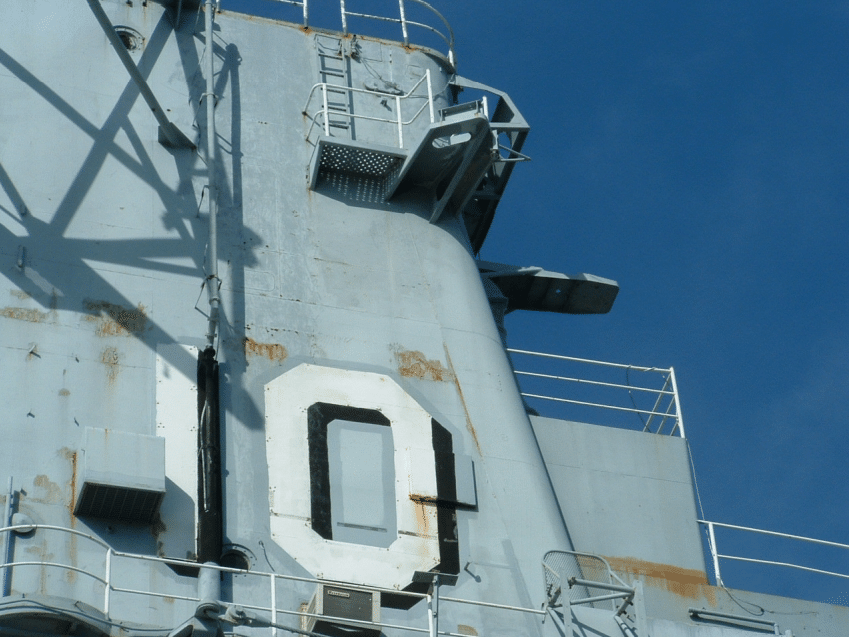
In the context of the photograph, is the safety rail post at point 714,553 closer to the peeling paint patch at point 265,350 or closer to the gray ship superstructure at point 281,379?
the gray ship superstructure at point 281,379

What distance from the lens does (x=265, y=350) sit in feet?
50.8

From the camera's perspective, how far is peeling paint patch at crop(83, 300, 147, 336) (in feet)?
48.8

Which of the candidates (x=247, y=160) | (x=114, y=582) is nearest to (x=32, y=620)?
(x=114, y=582)

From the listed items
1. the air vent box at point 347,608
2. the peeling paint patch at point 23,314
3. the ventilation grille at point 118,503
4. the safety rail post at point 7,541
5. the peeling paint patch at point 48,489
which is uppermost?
the peeling paint patch at point 23,314

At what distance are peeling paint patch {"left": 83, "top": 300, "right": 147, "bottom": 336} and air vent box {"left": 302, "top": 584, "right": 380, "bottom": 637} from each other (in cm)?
403

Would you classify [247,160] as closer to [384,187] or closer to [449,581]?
[384,187]

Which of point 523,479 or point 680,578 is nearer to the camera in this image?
point 523,479

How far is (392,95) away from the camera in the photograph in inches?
729

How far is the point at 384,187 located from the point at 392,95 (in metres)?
1.42

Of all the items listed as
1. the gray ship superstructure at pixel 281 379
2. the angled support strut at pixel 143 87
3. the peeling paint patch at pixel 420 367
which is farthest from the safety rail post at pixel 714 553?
the angled support strut at pixel 143 87

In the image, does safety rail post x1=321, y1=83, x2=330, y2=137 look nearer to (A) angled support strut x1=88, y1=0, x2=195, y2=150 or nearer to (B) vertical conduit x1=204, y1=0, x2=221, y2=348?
(B) vertical conduit x1=204, y1=0, x2=221, y2=348

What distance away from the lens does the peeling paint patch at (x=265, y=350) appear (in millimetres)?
15430

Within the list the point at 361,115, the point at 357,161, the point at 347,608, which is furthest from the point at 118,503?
the point at 361,115

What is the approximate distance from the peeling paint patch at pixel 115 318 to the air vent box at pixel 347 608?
159 inches
